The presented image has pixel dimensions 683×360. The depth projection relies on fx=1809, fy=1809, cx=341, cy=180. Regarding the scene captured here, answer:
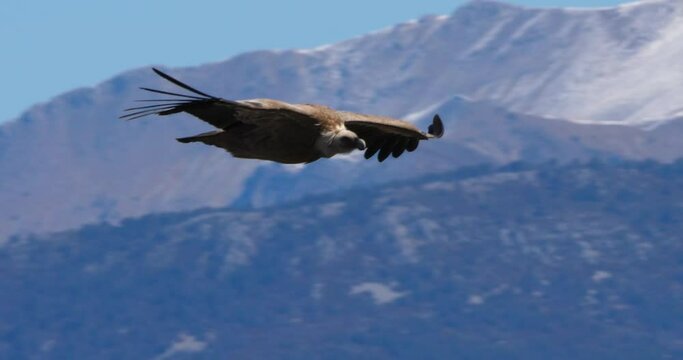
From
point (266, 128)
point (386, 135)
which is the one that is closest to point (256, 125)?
point (266, 128)

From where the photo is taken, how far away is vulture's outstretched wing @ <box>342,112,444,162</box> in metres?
29.1

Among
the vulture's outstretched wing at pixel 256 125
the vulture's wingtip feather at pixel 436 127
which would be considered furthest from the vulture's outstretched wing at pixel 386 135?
the vulture's outstretched wing at pixel 256 125

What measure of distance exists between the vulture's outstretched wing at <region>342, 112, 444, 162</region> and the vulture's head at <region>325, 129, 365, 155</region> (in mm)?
4832

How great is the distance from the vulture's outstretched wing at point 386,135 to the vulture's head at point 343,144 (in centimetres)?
483

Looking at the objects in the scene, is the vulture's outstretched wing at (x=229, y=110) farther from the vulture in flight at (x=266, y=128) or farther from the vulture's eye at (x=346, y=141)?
the vulture's eye at (x=346, y=141)

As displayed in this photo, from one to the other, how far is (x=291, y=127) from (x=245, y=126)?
62 cm

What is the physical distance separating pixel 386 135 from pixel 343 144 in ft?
21.4

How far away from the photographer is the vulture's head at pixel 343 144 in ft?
77.3

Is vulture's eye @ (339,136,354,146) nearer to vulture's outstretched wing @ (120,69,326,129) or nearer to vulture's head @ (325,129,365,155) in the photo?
vulture's head @ (325,129,365,155)

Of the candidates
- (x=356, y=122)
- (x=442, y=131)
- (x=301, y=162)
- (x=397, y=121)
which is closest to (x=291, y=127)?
(x=301, y=162)

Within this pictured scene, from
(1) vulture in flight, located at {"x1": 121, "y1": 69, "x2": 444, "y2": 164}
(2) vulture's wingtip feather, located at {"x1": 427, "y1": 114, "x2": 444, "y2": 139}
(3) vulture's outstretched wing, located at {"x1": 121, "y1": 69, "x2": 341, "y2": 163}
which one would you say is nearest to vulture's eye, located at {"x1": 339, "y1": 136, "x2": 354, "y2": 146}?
(1) vulture in flight, located at {"x1": 121, "y1": 69, "x2": 444, "y2": 164}

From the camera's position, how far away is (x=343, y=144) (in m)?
23.7

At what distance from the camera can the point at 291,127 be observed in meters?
24.3

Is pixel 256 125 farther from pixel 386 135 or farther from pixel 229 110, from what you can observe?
pixel 386 135
